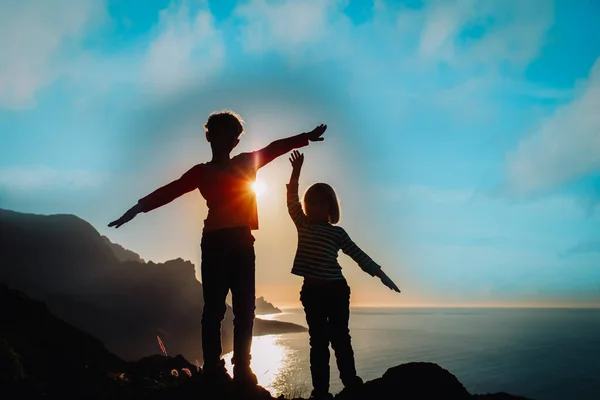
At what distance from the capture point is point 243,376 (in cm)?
503

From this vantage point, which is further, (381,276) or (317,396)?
(381,276)

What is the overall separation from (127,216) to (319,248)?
9.18 feet

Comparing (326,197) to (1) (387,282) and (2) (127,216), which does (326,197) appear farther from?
(2) (127,216)

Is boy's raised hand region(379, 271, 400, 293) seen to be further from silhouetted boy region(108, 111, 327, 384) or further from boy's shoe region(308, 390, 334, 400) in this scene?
silhouetted boy region(108, 111, 327, 384)

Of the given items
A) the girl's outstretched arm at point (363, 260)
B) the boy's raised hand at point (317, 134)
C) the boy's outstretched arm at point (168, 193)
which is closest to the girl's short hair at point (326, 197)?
the girl's outstretched arm at point (363, 260)

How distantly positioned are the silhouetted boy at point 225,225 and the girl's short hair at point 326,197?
899mm

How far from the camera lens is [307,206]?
6488mm

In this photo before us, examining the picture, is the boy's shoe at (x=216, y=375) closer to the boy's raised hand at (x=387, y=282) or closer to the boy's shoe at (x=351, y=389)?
the boy's shoe at (x=351, y=389)

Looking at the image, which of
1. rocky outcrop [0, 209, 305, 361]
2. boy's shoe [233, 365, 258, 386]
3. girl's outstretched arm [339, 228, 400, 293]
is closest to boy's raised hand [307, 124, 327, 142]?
girl's outstretched arm [339, 228, 400, 293]

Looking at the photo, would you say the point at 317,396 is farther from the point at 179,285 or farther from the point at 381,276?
the point at 179,285

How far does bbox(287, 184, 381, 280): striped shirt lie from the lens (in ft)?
20.1

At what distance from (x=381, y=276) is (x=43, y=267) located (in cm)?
19324

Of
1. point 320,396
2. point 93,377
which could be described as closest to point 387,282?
point 320,396

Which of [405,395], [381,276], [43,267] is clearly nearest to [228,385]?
[405,395]
